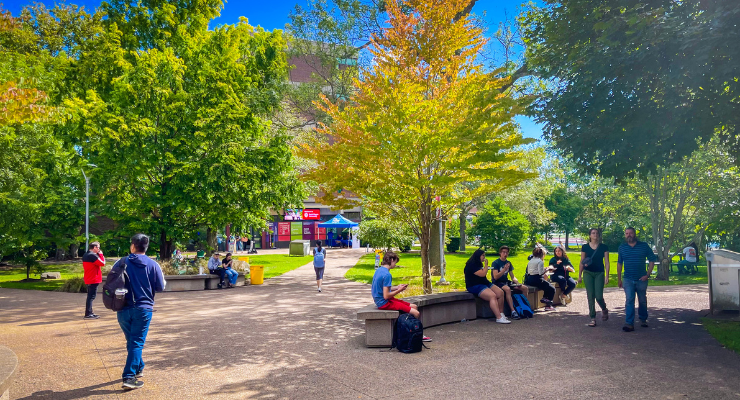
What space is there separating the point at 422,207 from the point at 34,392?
9184mm

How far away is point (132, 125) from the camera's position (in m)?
17.6

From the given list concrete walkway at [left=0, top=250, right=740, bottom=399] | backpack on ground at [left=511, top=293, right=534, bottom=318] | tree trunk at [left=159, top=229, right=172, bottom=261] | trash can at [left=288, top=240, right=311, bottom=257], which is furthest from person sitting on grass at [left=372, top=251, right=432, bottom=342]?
trash can at [left=288, top=240, right=311, bottom=257]

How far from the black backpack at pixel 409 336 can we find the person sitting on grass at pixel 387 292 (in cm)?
44

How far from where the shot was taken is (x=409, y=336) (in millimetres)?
7855

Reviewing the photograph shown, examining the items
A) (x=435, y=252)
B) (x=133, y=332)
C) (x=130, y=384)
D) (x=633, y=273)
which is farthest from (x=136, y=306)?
(x=435, y=252)

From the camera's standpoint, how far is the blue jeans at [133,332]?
611 cm

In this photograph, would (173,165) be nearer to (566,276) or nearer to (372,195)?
(372,195)

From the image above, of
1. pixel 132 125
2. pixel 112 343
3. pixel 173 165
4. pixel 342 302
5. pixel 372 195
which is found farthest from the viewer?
pixel 173 165

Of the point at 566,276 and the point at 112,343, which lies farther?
the point at 566,276

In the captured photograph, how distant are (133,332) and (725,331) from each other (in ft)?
29.2

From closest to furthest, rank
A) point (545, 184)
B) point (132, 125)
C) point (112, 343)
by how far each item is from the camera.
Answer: point (112, 343), point (132, 125), point (545, 184)

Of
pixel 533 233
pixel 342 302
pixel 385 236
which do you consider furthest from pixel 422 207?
pixel 533 233

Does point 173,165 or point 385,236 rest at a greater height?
point 173,165

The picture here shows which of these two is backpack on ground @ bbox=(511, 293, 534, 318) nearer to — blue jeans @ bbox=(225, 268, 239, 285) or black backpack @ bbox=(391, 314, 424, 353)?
black backpack @ bbox=(391, 314, 424, 353)
